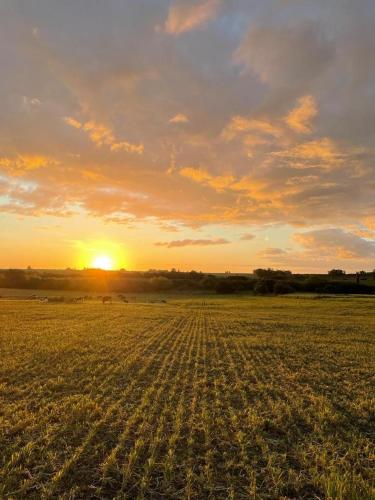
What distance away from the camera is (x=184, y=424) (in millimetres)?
10227

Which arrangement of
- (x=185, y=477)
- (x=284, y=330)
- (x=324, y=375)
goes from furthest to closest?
1. (x=284, y=330)
2. (x=324, y=375)
3. (x=185, y=477)

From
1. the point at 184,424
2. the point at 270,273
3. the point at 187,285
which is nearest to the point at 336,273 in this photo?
the point at 270,273

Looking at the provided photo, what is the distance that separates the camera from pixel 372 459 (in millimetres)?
8539

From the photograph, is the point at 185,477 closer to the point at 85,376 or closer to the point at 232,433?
the point at 232,433

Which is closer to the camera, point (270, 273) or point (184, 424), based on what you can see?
point (184, 424)

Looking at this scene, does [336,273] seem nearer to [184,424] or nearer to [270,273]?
[270,273]

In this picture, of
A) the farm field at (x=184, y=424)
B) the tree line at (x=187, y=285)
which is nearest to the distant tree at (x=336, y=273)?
the tree line at (x=187, y=285)

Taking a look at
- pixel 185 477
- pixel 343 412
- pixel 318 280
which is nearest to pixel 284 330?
pixel 343 412

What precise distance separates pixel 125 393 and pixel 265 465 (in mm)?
6486

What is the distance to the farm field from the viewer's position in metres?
7.28

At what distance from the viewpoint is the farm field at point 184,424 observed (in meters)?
7.28

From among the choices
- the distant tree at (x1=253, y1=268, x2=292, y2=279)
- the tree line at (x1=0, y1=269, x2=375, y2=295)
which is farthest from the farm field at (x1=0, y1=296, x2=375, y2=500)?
the distant tree at (x1=253, y1=268, x2=292, y2=279)

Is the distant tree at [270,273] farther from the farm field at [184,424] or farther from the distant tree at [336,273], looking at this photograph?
the farm field at [184,424]

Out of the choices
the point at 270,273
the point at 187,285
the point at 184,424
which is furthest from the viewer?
the point at 270,273
